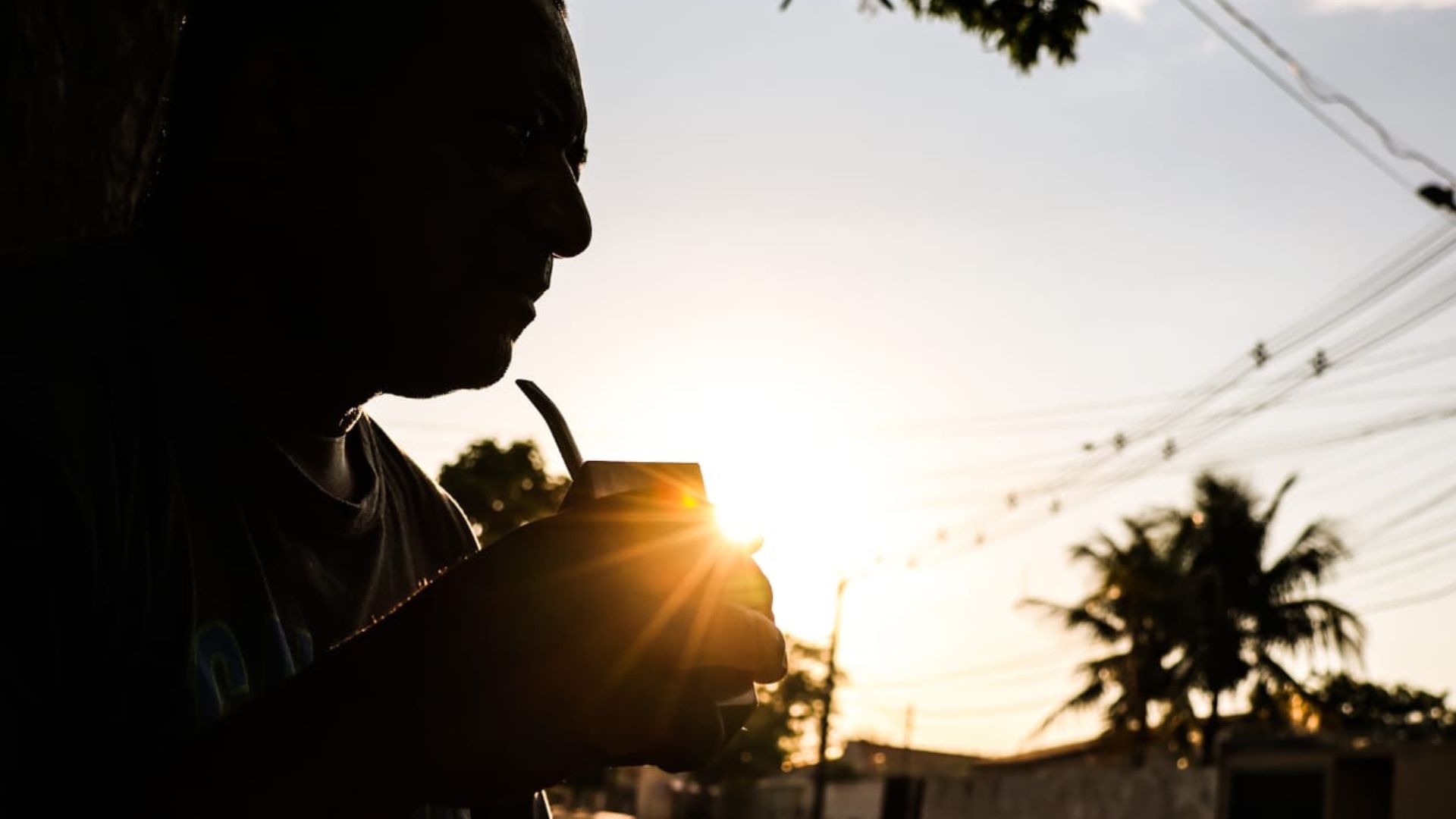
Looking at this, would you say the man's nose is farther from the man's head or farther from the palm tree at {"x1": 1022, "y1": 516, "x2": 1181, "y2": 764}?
the palm tree at {"x1": 1022, "y1": 516, "x2": 1181, "y2": 764}

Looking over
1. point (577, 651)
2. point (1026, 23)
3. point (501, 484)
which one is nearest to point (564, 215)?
point (577, 651)

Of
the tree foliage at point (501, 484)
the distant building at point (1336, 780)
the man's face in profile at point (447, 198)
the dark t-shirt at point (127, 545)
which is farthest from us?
the tree foliage at point (501, 484)

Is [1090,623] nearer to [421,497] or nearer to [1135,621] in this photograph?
[1135,621]

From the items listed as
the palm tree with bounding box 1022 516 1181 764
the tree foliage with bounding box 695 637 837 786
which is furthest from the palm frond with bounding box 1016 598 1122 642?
the tree foliage with bounding box 695 637 837 786

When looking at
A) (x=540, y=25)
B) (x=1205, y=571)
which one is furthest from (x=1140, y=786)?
(x=540, y=25)

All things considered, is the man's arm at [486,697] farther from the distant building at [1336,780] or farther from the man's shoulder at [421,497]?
the distant building at [1336,780]

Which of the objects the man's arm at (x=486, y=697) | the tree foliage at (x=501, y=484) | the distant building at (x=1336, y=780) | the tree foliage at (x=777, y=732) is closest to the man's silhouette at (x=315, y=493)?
the man's arm at (x=486, y=697)

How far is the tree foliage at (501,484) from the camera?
2806 cm

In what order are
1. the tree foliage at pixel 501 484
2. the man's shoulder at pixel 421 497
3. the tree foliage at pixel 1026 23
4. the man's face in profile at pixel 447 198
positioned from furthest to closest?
the tree foliage at pixel 501 484, the tree foliage at pixel 1026 23, the man's shoulder at pixel 421 497, the man's face in profile at pixel 447 198

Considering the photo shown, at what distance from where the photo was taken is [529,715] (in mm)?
836

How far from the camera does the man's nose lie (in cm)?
110

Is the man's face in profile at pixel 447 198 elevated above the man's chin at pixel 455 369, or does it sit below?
above

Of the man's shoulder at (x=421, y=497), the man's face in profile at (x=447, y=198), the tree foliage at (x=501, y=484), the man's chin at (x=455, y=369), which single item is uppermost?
the tree foliage at (x=501, y=484)

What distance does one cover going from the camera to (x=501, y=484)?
28.8m
